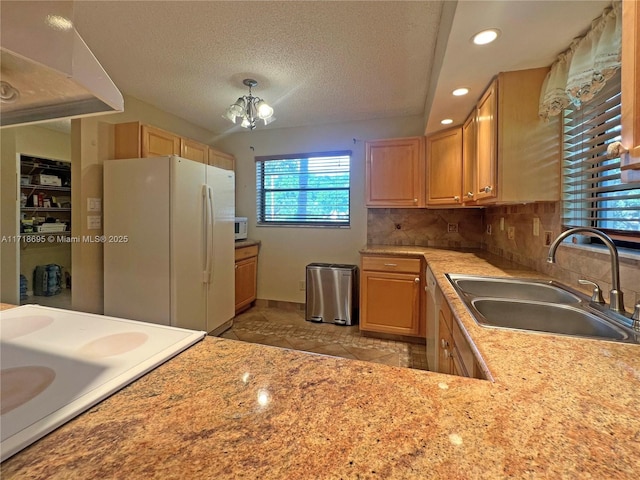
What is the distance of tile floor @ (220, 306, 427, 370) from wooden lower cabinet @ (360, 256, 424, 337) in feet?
0.53

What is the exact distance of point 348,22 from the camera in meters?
1.81

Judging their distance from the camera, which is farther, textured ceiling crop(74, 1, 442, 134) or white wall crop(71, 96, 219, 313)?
white wall crop(71, 96, 219, 313)

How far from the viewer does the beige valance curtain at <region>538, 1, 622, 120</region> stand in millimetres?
1165

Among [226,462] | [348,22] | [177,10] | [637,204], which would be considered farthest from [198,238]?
[637,204]

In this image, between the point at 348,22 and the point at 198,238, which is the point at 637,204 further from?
the point at 198,238

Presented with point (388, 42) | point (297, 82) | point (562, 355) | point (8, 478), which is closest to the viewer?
point (8, 478)

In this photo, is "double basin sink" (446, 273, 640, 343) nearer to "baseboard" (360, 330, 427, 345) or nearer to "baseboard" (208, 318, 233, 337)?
"baseboard" (360, 330, 427, 345)

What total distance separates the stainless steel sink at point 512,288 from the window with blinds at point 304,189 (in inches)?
82.1

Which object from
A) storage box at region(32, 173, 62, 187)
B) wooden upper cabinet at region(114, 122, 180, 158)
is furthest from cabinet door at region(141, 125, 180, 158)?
storage box at region(32, 173, 62, 187)

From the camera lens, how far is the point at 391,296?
288cm

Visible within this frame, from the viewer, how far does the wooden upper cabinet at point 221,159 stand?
141 inches

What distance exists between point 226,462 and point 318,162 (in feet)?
11.8

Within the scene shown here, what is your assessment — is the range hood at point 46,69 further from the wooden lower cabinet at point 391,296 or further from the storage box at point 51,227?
the storage box at point 51,227

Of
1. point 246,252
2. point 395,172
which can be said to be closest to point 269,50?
point 395,172
